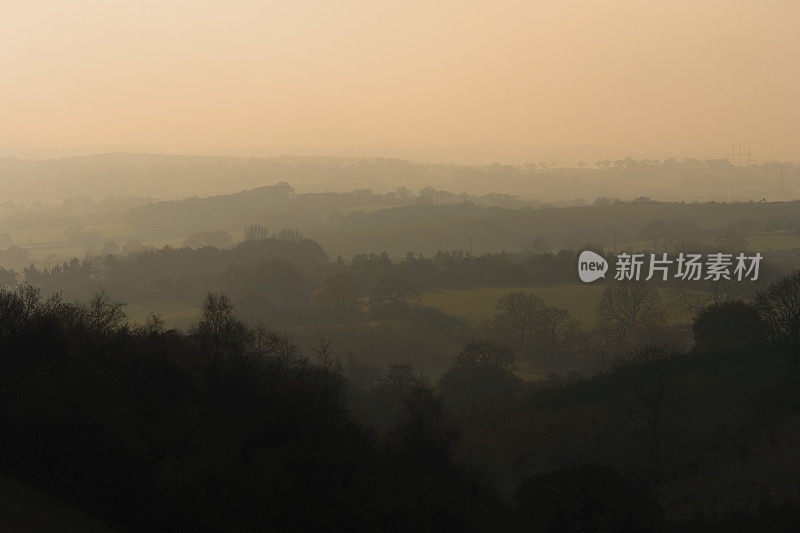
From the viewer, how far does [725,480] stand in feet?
88.5

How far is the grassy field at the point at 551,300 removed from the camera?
66.4m

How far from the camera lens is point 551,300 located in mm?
72625

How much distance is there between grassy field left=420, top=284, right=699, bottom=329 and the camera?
6644cm

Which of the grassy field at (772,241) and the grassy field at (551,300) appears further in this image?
the grassy field at (772,241)

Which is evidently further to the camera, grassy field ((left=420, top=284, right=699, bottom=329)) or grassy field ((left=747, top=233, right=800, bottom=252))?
grassy field ((left=747, top=233, right=800, bottom=252))

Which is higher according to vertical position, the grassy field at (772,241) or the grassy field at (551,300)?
the grassy field at (772,241)

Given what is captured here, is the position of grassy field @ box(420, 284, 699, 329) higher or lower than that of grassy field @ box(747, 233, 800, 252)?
lower

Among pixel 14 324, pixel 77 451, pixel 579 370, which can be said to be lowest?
pixel 579 370

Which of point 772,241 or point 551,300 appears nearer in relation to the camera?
point 551,300

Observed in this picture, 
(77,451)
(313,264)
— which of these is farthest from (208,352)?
(313,264)

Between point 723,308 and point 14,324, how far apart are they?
37.3m

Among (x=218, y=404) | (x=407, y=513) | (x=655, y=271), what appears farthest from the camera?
(x=655, y=271)

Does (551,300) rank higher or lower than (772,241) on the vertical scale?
lower

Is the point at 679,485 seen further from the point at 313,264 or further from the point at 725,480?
the point at 313,264
